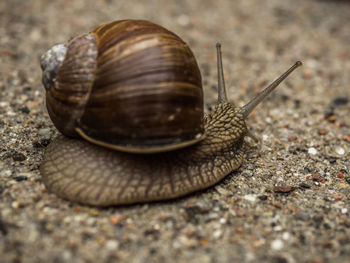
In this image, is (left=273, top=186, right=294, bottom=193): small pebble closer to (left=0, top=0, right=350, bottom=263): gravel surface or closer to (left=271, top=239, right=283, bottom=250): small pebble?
(left=0, top=0, right=350, bottom=263): gravel surface

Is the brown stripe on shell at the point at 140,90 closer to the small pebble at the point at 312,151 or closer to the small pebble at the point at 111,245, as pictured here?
the small pebble at the point at 111,245

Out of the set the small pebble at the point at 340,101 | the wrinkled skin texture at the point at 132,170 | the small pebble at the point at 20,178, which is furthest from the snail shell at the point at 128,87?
the small pebble at the point at 340,101

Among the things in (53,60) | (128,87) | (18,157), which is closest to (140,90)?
(128,87)

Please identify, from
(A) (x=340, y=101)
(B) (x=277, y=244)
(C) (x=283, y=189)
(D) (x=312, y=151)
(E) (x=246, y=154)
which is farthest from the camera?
(A) (x=340, y=101)

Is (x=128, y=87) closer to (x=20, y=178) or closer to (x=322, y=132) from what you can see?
(x=20, y=178)

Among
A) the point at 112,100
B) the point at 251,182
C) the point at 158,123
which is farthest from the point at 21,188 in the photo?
the point at 251,182

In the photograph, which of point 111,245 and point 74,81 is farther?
point 74,81

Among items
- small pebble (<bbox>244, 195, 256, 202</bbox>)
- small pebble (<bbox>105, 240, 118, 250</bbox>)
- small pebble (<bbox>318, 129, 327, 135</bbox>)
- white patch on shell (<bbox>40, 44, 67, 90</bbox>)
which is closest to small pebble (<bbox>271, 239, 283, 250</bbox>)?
small pebble (<bbox>244, 195, 256, 202</bbox>)
